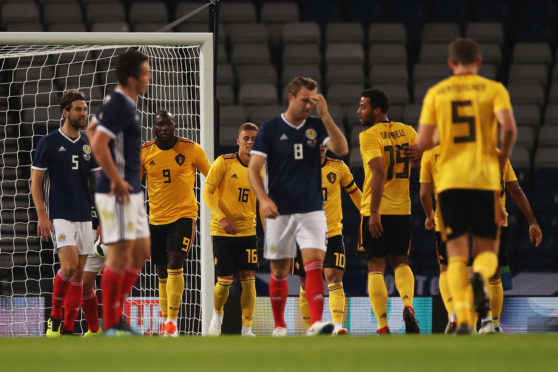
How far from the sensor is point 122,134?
20.9 ft

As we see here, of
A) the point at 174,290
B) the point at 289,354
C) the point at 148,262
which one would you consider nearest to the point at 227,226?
the point at 174,290

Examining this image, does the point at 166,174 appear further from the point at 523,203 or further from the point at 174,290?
the point at 523,203

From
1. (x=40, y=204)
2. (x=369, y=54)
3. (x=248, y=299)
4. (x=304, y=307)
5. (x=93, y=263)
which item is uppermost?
(x=369, y=54)

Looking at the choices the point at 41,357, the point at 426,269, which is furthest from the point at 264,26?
the point at 41,357

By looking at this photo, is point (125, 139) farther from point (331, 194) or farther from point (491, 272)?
point (331, 194)

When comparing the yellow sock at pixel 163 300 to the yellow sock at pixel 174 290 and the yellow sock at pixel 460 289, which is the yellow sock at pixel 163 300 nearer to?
the yellow sock at pixel 174 290

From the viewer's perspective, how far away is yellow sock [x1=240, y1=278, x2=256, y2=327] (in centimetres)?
977

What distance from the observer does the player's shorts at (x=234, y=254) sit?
31.9ft

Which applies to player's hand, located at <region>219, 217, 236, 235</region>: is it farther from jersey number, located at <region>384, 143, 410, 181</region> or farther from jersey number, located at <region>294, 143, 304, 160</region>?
jersey number, located at <region>294, 143, 304, 160</region>

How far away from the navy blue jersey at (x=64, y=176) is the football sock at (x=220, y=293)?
A: 178cm

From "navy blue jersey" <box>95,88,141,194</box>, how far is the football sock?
3.36m

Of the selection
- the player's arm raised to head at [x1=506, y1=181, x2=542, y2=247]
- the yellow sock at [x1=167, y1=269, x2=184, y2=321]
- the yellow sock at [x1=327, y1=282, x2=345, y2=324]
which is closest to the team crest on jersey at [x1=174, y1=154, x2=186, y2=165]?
the yellow sock at [x1=167, y1=269, x2=184, y2=321]

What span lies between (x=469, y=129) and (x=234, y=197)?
4.02 m

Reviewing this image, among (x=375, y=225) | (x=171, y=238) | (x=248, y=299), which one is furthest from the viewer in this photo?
(x=248, y=299)
